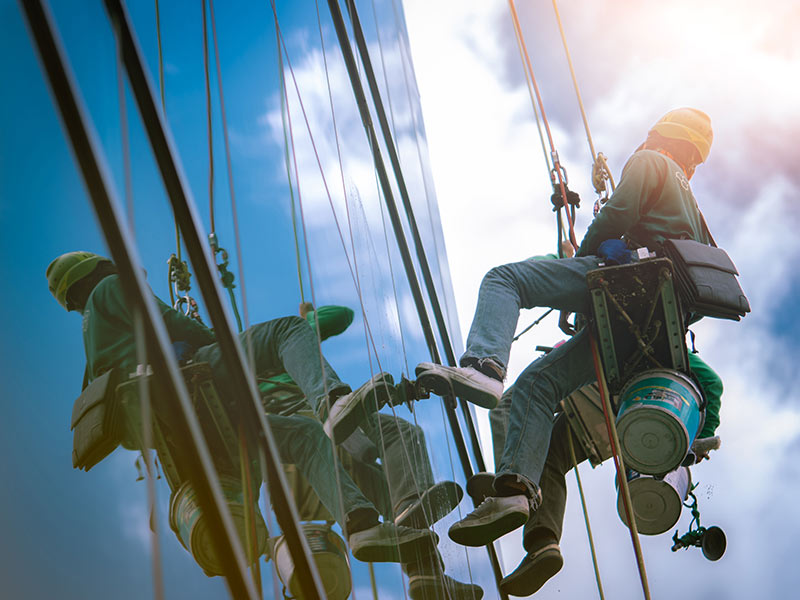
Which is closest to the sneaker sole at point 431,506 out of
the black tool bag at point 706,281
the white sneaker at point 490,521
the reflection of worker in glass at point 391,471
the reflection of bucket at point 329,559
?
the reflection of worker in glass at point 391,471

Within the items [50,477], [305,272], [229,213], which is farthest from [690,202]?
[50,477]

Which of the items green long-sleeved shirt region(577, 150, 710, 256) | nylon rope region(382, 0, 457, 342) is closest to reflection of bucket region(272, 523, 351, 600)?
green long-sleeved shirt region(577, 150, 710, 256)

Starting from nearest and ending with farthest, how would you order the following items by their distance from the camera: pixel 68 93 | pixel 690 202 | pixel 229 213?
pixel 68 93 → pixel 229 213 → pixel 690 202

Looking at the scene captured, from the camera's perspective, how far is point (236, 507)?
270 cm

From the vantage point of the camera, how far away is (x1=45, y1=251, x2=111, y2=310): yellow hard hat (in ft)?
7.04

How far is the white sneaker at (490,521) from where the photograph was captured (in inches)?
153

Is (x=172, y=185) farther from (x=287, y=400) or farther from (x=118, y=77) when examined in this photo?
(x=287, y=400)

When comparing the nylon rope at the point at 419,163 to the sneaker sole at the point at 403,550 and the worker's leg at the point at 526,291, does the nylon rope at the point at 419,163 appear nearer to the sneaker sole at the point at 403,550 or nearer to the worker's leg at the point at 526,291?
the sneaker sole at the point at 403,550

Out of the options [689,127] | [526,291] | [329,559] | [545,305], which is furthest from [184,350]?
[689,127]

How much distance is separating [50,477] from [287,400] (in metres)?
1.43

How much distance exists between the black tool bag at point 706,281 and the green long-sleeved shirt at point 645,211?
0.15 m

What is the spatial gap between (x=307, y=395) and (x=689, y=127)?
113 inches

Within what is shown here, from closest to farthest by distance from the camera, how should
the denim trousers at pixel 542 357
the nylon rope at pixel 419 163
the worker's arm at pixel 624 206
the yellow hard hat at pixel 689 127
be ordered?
the denim trousers at pixel 542 357, the worker's arm at pixel 624 206, the yellow hard hat at pixel 689 127, the nylon rope at pixel 419 163

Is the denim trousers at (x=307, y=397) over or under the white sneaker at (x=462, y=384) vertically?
under
